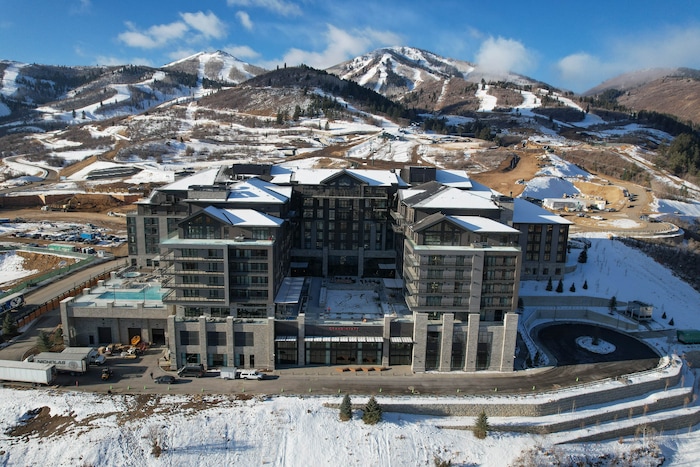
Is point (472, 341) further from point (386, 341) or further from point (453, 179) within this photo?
point (453, 179)

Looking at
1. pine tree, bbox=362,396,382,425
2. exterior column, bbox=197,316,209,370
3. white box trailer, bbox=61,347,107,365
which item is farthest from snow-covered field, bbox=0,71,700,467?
exterior column, bbox=197,316,209,370

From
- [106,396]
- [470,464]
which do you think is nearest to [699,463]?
[470,464]

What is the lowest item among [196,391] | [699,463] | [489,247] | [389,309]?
[699,463]

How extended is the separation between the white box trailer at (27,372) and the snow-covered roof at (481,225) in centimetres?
4806

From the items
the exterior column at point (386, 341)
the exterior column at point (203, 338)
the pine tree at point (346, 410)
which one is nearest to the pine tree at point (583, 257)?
the exterior column at point (386, 341)

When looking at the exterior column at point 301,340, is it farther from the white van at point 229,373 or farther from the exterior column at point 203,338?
the exterior column at point 203,338

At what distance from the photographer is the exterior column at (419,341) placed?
56.2 m

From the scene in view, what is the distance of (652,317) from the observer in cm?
7344

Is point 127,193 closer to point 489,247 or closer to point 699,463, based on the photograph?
point 489,247

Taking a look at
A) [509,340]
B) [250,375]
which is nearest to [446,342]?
[509,340]

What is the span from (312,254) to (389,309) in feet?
61.5

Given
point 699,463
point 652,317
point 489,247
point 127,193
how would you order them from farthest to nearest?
point 127,193 < point 652,317 < point 489,247 < point 699,463

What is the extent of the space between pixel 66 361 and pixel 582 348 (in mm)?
63493

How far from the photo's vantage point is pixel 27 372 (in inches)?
2030
